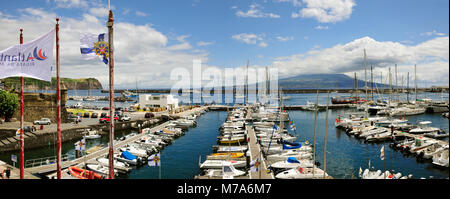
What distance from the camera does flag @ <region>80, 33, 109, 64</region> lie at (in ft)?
28.7

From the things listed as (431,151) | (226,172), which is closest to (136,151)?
(226,172)

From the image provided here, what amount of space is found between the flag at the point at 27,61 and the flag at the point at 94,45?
1.46 m

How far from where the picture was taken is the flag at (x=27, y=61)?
344 inches

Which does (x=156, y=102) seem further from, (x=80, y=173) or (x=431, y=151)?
(x=431, y=151)

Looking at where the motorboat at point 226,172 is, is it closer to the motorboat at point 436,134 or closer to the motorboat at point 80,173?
the motorboat at point 80,173

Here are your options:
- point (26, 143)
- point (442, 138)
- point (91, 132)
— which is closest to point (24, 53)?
point (26, 143)

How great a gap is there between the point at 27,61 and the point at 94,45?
246cm

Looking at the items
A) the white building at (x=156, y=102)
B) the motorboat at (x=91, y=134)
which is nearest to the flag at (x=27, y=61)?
the motorboat at (x=91, y=134)

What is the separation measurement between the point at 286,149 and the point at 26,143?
32.8 m

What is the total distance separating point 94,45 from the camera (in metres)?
8.77

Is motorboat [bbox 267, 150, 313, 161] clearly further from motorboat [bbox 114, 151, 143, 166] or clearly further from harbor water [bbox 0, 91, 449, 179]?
motorboat [bbox 114, 151, 143, 166]
